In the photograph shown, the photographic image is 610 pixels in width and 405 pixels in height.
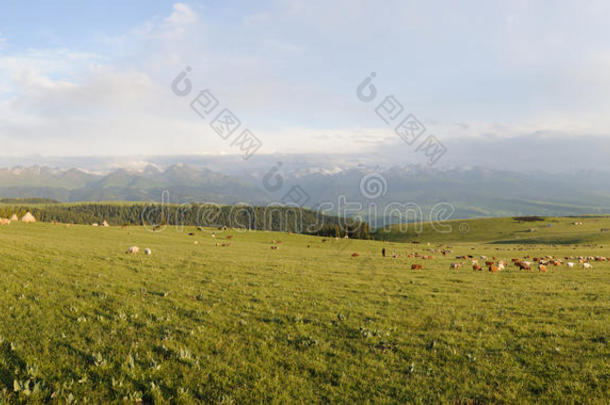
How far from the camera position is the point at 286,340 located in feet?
35.1

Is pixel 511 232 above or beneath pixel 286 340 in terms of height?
beneath

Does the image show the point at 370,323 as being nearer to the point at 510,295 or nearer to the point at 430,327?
the point at 430,327

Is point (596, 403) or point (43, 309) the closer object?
point (596, 403)

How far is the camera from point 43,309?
11.8 metres

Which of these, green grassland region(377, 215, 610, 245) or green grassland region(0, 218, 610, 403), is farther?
green grassland region(377, 215, 610, 245)

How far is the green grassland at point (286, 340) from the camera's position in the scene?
24.8 ft

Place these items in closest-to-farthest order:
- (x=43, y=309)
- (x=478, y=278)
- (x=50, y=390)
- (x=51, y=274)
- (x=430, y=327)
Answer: (x=50, y=390)
(x=43, y=309)
(x=430, y=327)
(x=51, y=274)
(x=478, y=278)

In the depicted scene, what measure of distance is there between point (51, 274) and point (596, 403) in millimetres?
24448

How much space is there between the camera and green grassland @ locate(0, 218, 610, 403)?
24.8 ft

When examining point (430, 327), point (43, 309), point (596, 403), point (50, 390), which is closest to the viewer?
point (50, 390)

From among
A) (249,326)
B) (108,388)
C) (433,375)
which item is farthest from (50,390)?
(433,375)

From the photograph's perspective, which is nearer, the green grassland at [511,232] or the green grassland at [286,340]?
the green grassland at [286,340]

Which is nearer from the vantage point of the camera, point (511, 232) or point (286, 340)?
point (286, 340)

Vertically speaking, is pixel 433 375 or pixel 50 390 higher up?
pixel 50 390
